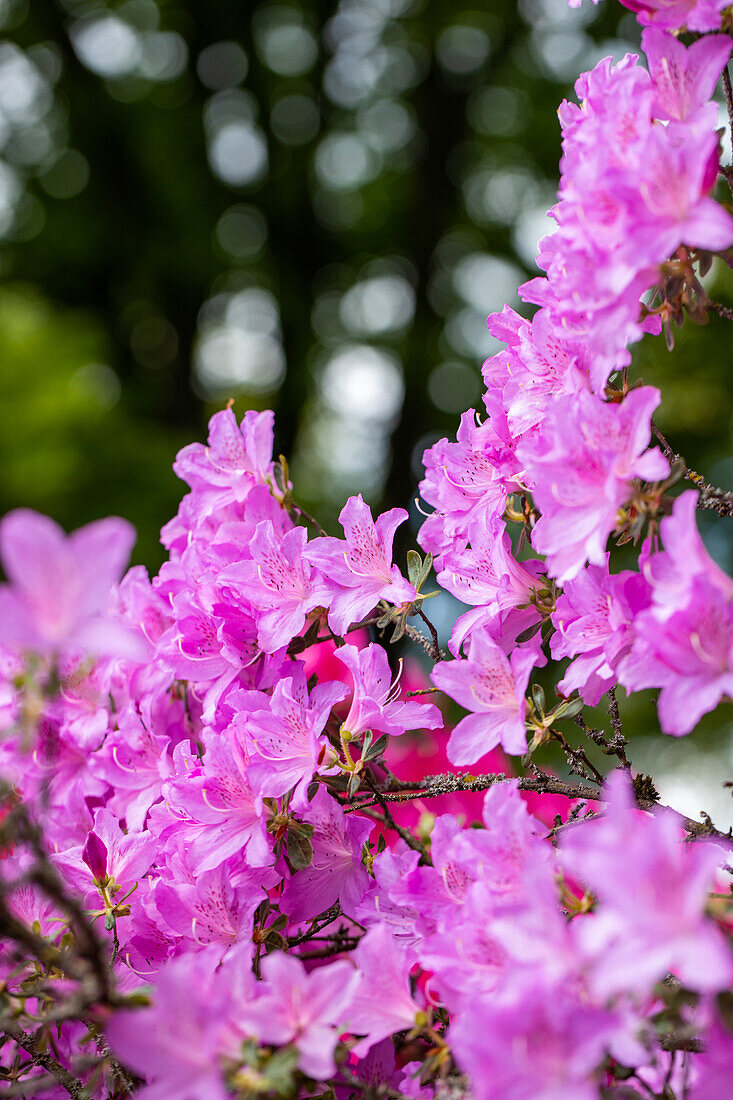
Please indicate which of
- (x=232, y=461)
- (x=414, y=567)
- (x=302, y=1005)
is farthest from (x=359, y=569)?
(x=302, y=1005)

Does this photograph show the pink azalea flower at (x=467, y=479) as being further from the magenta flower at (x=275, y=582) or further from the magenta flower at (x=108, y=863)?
the magenta flower at (x=108, y=863)

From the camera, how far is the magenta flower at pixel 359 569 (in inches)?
22.7

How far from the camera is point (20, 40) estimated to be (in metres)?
4.62

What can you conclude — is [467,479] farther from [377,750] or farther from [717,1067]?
[717,1067]

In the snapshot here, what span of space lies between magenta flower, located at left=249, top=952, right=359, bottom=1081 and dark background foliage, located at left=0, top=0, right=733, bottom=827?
3.83 metres

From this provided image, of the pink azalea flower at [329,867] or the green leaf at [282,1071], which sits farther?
the pink azalea flower at [329,867]

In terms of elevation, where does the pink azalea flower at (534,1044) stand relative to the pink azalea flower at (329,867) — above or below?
Answer: above

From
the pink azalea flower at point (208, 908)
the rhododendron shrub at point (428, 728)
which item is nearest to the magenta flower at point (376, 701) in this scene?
the rhododendron shrub at point (428, 728)

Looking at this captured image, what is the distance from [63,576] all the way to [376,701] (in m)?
0.26

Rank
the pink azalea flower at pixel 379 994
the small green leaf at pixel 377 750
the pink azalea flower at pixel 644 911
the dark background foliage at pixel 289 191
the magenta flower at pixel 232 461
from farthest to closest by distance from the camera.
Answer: the dark background foliage at pixel 289 191
the magenta flower at pixel 232 461
the small green leaf at pixel 377 750
the pink azalea flower at pixel 379 994
the pink azalea flower at pixel 644 911

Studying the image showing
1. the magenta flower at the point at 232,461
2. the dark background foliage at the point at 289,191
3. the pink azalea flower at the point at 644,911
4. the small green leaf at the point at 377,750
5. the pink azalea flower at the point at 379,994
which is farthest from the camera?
the dark background foliage at the point at 289,191

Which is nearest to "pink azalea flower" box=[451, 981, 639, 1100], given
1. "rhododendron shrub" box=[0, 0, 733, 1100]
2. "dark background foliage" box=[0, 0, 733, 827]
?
"rhododendron shrub" box=[0, 0, 733, 1100]

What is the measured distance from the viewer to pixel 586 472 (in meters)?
0.45

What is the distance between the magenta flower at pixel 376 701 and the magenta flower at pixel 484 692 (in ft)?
0.14
